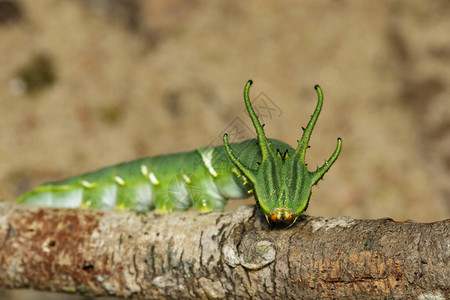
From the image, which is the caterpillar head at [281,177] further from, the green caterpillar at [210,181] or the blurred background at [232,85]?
the blurred background at [232,85]

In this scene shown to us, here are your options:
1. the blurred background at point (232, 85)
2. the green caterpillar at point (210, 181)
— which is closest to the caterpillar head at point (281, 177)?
the green caterpillar at point (210, 181)

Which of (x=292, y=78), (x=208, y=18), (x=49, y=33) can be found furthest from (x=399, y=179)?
(x=49, y=33)

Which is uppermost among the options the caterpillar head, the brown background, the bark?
the brown background

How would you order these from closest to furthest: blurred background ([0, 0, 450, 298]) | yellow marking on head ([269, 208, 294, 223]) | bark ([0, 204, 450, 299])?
bark ([0, 204, 450, 299]) → yellow marking on head ([269, 208, 294, 223]) → blurred background ([0, 0, 450, 298])

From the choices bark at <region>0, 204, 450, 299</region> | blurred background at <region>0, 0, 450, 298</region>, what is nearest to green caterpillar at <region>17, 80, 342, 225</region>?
bark at <region>0, 204, 450, 299</region>

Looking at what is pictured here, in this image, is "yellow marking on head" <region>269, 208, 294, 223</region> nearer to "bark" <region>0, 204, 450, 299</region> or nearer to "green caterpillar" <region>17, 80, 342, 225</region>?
"green caterpillar" <region>17, 80, 342, 225</region>

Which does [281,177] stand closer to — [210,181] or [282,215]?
[282,215]

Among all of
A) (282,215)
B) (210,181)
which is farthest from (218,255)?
(210,181)
